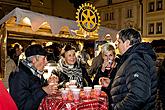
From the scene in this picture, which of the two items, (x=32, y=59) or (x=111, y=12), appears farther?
(x=111, y=12)

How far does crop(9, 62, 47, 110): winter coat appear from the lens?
3.45 m

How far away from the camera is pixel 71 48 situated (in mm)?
4590

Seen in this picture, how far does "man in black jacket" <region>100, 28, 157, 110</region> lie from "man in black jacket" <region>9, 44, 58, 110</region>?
89 cm

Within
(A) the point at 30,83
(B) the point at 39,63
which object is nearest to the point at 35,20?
(B) the point at 39,63

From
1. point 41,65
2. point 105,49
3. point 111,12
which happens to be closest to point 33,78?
point 41,65

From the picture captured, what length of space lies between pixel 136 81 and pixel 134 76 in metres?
0.06

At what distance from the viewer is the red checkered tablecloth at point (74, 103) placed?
3123 mm

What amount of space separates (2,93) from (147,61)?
72.0 inches

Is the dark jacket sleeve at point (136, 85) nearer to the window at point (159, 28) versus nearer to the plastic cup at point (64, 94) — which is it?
the plastic cup at point (64, 94)

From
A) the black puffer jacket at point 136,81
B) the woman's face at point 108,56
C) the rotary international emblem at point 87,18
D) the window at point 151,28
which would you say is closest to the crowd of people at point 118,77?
the black puffer jacket at point 136,81

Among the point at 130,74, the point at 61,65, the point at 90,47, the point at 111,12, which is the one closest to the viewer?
the point at 130,74

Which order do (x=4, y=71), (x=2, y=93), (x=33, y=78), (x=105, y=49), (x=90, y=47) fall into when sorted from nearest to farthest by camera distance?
(x=2, y=93) → (x=33, y=78) → (x=105, y=49) → (x=4, y=71) → (x=90, y=47)

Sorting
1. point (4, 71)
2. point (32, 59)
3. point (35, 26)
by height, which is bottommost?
point (4, 71)

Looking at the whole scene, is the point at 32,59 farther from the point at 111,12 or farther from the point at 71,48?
the point at 111,12
